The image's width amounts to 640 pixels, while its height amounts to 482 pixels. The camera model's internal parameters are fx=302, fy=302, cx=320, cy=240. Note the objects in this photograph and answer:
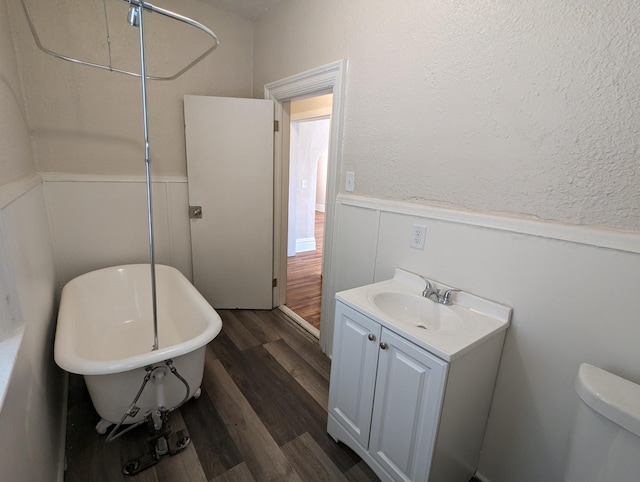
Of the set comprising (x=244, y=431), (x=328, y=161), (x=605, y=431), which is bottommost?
(x=244, y=431)

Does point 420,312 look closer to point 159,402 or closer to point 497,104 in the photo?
point 497,104

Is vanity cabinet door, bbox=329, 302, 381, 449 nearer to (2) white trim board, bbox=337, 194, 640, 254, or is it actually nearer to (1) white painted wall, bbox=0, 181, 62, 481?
(2) white trim board, bbox=337, 194, 640, 254

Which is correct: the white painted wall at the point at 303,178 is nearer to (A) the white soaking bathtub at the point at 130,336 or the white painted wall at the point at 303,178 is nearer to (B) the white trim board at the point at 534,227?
(A) the white soaking bathtub at the point at 130,336

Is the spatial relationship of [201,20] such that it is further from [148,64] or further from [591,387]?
[591,387]

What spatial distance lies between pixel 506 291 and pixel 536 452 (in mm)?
647

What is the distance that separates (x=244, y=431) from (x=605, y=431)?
1479 mm

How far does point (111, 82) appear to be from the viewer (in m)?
2.20

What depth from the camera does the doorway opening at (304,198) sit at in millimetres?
3495

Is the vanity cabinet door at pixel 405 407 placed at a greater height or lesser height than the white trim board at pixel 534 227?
lesser

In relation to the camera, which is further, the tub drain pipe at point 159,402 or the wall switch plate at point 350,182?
the wall switch plate at point 350,182

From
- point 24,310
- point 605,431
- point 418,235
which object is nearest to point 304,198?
point 418,235

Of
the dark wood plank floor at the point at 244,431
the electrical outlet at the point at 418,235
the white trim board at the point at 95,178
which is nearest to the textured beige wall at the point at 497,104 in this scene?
the electrical outlet at the point at 418,235

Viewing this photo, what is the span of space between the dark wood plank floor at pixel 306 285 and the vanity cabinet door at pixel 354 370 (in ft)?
3.83

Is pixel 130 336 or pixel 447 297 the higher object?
pixel 447 297
